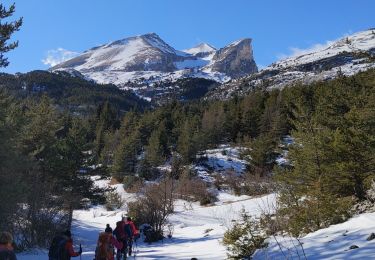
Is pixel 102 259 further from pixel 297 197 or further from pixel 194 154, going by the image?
pixel 194 154

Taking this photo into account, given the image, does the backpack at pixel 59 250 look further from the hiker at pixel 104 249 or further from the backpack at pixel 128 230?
the backpack at pixel 128 230

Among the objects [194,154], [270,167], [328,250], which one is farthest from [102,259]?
[194,154]

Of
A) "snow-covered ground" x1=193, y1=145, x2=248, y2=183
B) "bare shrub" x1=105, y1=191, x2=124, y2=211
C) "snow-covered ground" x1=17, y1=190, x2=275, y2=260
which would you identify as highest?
"snow-covered ground" x1=193, y1=145, x2=248, y2=183

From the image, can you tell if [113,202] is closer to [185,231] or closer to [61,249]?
[185,231]

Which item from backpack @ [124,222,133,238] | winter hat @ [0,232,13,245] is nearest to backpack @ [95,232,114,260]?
winter hat @ [0,232,13,245]

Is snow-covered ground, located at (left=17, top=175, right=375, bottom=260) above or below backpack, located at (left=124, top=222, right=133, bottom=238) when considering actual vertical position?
below

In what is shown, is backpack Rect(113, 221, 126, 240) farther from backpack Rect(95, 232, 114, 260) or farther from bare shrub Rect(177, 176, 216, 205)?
bare shrub Rect(177, 176, 216, 205)

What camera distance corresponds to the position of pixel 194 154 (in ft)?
197

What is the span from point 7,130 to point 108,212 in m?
23.8

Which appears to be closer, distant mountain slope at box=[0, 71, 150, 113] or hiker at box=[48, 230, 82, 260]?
hiker at box=[48, 230, 82, 260]

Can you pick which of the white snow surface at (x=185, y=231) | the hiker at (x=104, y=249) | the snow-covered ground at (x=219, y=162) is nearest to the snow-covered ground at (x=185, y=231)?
the white snow surface at (x=185, y=231)

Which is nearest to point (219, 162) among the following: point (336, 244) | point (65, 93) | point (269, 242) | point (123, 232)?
point (123, 232)

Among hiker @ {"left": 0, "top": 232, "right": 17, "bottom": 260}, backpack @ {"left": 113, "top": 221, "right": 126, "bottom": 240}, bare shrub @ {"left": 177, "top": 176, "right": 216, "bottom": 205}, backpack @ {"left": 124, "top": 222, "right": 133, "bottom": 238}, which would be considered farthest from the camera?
bare shrub @ {"left": 177, "top": 176, "right": 216, "bottom": 205}

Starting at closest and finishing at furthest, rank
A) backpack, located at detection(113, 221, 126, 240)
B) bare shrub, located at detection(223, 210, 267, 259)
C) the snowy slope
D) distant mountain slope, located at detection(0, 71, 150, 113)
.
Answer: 1. the snowy slope
2. bare shrub, located at detection(223, 210, 267, 259)
3. backpack, located at detection(113, 221, 126, 240)
4. distant mountain slope, located at detection(0, 71, 150, 113)
